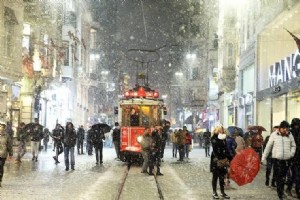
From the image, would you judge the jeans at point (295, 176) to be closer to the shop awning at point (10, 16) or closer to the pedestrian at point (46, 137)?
the shop awning at point (10, 16)

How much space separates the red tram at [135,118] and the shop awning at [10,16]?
842cm

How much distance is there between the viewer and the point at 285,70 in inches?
1110

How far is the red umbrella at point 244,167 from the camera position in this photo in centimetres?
1598

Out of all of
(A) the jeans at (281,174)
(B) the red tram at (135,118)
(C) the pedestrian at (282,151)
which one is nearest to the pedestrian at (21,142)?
(B) the red tram at (135,118)

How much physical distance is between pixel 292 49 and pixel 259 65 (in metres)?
3.00

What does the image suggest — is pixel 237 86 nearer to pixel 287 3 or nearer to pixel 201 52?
pixel 287 3

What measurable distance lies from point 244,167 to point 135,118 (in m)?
14.1

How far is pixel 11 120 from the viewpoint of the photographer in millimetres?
37812

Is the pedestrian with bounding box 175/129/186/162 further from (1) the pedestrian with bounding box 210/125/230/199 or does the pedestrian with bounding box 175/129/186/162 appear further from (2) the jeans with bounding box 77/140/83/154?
(1) the pedestrian with bounding box 210/125/230/199

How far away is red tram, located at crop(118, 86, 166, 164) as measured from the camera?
95.7 feet

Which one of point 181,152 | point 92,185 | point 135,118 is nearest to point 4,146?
point 92,185

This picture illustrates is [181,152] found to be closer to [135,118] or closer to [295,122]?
[135,118]

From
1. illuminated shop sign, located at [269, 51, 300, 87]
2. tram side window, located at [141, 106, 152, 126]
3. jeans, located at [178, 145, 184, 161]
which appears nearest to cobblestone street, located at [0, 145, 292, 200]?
illuminated shop sign, located at [269, 51, 300, 87]

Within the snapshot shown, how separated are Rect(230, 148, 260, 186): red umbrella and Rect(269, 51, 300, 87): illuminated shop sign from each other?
9922 millimetres
